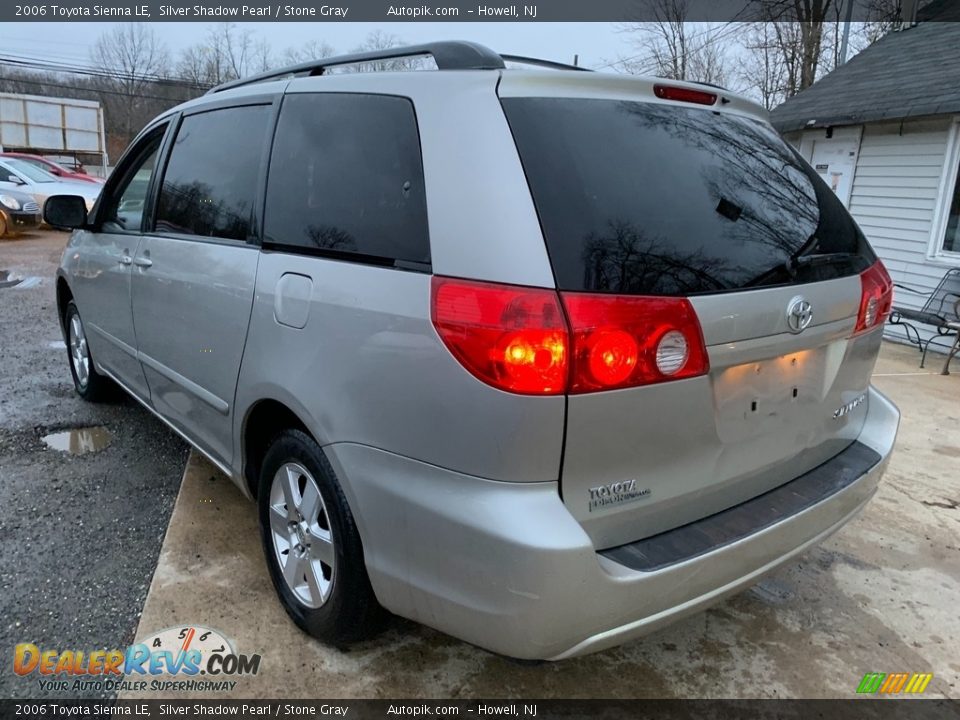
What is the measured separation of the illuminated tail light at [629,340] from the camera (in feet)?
5.32

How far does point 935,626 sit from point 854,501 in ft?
2.56

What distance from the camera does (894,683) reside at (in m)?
2.30

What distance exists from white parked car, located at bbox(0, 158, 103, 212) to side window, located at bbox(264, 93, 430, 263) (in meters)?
14.6

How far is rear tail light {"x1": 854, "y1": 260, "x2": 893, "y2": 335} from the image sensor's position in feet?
7.47

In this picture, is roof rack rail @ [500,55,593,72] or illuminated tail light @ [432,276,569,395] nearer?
illuminated tail light @ [432,276,569,395]

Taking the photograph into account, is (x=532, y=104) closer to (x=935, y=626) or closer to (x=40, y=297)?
(x=935, y=626)

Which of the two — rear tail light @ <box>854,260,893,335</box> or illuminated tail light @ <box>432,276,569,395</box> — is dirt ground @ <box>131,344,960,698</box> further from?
illuminated tail light @ <box>432,276,569,395</box>

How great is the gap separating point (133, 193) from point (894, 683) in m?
4.07

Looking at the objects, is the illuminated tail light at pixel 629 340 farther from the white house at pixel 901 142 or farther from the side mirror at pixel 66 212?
the white house at pixel 901 142

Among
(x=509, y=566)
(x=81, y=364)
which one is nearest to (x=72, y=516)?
(x=81, y=364)

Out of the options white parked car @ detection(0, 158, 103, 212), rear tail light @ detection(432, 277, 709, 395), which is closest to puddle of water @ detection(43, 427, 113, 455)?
rear tail light @ detection(432, 277, 709, 395)

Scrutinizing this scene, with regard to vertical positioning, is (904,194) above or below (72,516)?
above

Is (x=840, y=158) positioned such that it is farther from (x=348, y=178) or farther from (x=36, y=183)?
(x=36, y=183)

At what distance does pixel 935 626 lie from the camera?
8.57 ft
